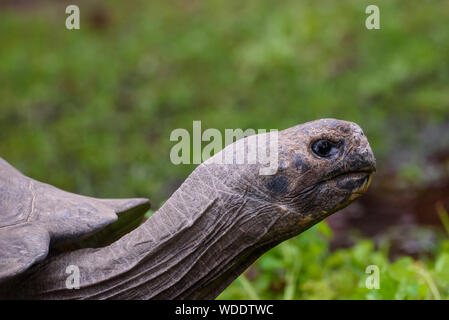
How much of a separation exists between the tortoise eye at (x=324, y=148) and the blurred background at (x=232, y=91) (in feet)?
5.88

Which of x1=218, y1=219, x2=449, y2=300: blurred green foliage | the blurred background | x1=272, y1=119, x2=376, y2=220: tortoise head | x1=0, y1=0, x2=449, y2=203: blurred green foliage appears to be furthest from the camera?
x1=0, y1=0, x2=449, y2=203: blurred green foliage

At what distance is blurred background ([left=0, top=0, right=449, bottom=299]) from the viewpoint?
4.61m

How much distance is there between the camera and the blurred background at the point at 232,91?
Result: 461 cm

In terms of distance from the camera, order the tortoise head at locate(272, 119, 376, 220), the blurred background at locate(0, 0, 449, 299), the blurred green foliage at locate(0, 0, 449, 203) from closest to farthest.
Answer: the tortoise head at locate(272, 119, 376, 220) < the blurred background at locate(0, 0, 449, 299) < the blurred green foliage at locate(0, 0, 449, 203)

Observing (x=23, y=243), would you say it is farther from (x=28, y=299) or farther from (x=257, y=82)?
(x=257, y=82)

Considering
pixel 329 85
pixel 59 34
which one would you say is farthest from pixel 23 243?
pixel 59 34

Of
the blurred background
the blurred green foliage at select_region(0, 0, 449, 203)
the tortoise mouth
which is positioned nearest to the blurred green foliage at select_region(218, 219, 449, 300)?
the blurred background

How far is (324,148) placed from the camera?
1691 millimetres

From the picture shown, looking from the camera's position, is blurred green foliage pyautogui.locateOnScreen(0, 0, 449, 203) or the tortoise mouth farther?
blurred green foliage pyautogui.locateOnScreen(0, 0, 449, 203)

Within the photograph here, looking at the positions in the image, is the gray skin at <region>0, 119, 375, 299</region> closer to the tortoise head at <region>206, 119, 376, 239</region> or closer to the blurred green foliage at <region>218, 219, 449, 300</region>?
the tortoise head at <region>206, 119, 376, 239</region>

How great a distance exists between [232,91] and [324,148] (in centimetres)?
433

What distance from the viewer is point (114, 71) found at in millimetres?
6473

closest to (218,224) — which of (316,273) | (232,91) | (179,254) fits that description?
(179,254)

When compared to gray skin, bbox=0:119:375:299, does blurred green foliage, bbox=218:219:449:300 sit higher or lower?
lower
